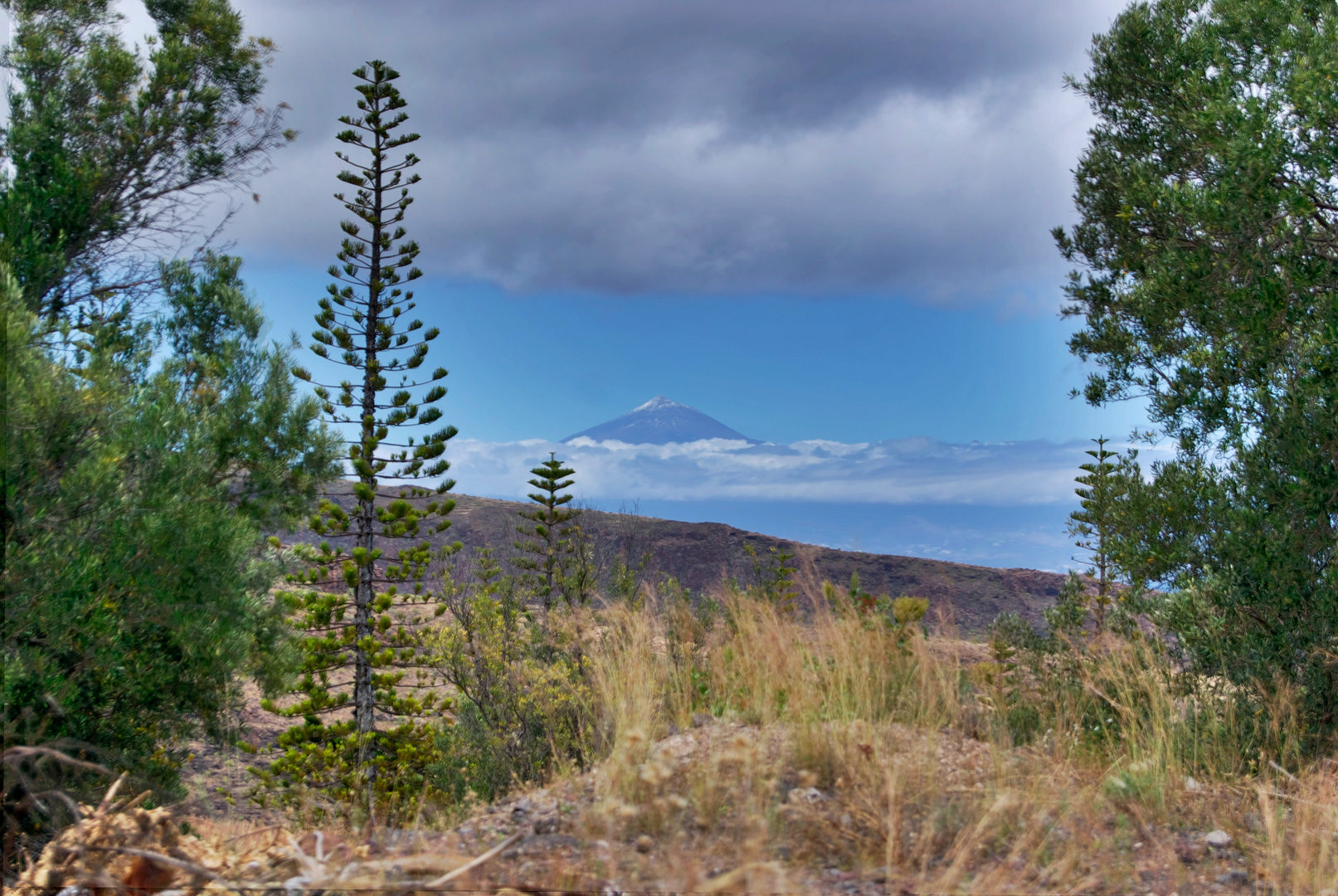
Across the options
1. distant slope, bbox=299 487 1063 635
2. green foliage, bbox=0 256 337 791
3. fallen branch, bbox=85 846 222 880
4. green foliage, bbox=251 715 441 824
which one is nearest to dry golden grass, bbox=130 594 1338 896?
fallen branch, bbox=85 846 222 880

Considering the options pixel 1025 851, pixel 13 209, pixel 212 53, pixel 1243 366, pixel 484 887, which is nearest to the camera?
pixel 484 887

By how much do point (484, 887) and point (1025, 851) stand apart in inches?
93.3

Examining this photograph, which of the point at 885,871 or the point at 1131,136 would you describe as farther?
the point at 1131,136

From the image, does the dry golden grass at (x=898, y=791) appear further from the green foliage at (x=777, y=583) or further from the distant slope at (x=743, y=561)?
the distant slope at (x=743, y=561)

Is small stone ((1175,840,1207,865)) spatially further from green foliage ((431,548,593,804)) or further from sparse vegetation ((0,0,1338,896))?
green foliage ((431,548,593,804))

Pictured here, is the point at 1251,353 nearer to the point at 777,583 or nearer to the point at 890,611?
the point at 890,611

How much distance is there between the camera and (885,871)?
3082mm

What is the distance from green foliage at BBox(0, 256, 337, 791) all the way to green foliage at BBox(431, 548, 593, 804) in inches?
85.9

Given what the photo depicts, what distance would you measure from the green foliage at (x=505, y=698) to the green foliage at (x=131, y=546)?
2182mm

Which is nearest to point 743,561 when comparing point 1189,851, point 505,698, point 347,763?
point 347,763

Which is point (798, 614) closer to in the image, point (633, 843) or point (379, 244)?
point (633, 843)

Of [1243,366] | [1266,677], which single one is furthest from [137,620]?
[1243,366]

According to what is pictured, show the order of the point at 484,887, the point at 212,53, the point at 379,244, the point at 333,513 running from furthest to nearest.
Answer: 1. the point at 379,244
2. the point at 333,513
3. the point at 212,53
4. the point at 484,887

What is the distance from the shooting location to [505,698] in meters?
7.93
